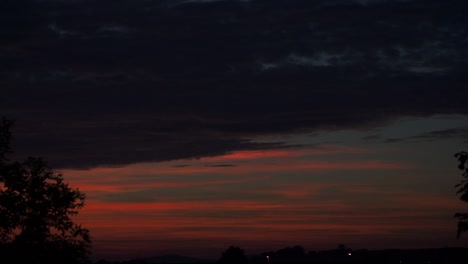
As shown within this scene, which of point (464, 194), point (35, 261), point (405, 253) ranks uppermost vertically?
point (405, 253)

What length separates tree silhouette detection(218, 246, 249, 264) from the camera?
302 ft

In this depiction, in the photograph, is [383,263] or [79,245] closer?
[79,245]

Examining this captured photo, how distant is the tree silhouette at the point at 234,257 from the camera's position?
9212 centimetres

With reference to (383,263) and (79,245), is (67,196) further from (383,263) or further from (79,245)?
(383,263)

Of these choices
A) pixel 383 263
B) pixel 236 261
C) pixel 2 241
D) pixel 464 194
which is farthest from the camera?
pixel 383 263

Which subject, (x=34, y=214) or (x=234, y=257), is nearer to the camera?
(x=34, y=214)

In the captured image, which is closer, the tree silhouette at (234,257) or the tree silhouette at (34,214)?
the tree silhouette at (34,214)

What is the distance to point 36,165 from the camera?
32469 mm

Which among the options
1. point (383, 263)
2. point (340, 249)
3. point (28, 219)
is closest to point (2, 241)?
point (28, 219)

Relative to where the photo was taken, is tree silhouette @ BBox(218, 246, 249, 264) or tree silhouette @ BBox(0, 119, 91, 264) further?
tree silhouette @ BBox(218, 246, 249, 264)

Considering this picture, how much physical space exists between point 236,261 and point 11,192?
Answer: 62.0m

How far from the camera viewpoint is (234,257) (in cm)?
9344

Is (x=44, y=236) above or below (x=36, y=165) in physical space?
below

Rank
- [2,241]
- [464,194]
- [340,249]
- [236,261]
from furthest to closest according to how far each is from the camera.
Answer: [340,249] < [236,261] < [2,241] < [464,194]
